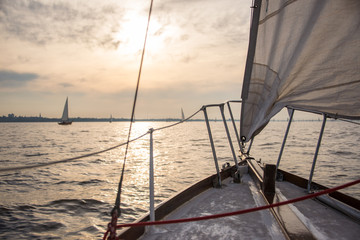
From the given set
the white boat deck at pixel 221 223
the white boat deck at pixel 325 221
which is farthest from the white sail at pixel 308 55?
the white boat deck at pixel 221 223

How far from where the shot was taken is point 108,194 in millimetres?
8750

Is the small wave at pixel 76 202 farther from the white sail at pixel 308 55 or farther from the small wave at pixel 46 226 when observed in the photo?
the white sail at pixel 308 55

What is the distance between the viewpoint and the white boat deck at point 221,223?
2.51 m

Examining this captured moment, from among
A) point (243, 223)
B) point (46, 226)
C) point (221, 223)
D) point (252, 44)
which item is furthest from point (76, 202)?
point (252, 44)

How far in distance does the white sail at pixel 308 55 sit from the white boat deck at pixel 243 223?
1228 mm

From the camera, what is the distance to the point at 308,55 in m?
2.83

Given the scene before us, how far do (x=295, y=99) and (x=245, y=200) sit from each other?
5.33 feet

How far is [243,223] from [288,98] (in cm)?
179

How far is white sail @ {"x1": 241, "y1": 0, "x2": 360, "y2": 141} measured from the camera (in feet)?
8.03

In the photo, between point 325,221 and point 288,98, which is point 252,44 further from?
point 325,221

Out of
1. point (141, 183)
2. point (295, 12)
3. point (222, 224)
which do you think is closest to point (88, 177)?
point (141, 183)

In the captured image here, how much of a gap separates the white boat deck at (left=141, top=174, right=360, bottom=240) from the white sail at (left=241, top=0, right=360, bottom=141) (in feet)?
4.03

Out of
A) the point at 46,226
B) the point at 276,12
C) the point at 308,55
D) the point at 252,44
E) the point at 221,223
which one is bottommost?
the point at 46,226

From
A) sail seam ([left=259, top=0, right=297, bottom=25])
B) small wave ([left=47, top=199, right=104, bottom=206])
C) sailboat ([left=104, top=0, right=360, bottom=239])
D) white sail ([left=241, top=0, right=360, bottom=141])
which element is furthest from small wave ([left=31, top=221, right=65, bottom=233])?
sail seam ([left=259, top=0, right=297, bottom=25])
